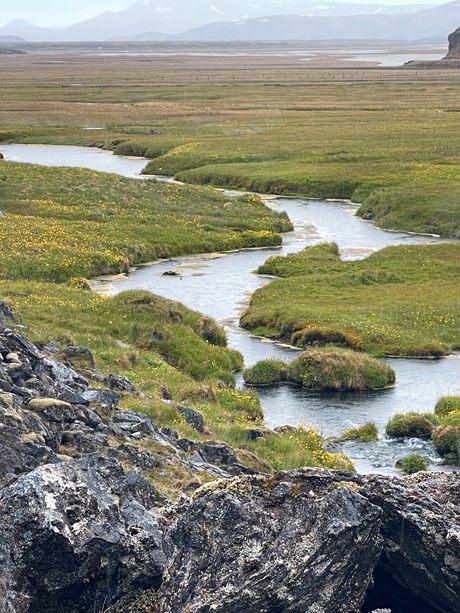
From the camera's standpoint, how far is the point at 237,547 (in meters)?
10.9

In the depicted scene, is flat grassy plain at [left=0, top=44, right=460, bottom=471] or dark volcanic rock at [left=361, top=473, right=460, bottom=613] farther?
flat grassy plain at [left=0, top=44, right=460, bottom=471]

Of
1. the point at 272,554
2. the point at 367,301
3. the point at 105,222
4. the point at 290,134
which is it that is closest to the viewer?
the point at 272,554

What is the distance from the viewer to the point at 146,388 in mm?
27844

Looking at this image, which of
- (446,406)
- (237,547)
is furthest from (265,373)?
(237,547)

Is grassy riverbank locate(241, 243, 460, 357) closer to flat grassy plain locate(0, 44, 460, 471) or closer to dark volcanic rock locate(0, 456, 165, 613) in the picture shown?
flat grassy plain locate(0, 44, 460, 471)

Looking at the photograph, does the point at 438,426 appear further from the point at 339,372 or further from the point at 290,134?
the point at 290,134

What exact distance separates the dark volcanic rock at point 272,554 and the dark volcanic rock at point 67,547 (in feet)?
1.75

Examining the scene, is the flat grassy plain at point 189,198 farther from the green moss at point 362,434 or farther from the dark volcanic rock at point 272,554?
the dark volcanic rock at point 272,554

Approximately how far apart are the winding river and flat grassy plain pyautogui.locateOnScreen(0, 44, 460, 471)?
1.34 metres

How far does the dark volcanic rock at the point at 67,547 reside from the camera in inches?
432

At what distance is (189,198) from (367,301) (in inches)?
1115

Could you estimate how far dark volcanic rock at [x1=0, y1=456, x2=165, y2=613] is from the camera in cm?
1098

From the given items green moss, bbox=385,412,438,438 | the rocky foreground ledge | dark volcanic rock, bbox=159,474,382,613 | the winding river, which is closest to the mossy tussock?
green moss, bbox=385,412,438,438

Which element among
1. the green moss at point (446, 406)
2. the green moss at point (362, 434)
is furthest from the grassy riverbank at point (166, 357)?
the green moss at point (446, 406)
